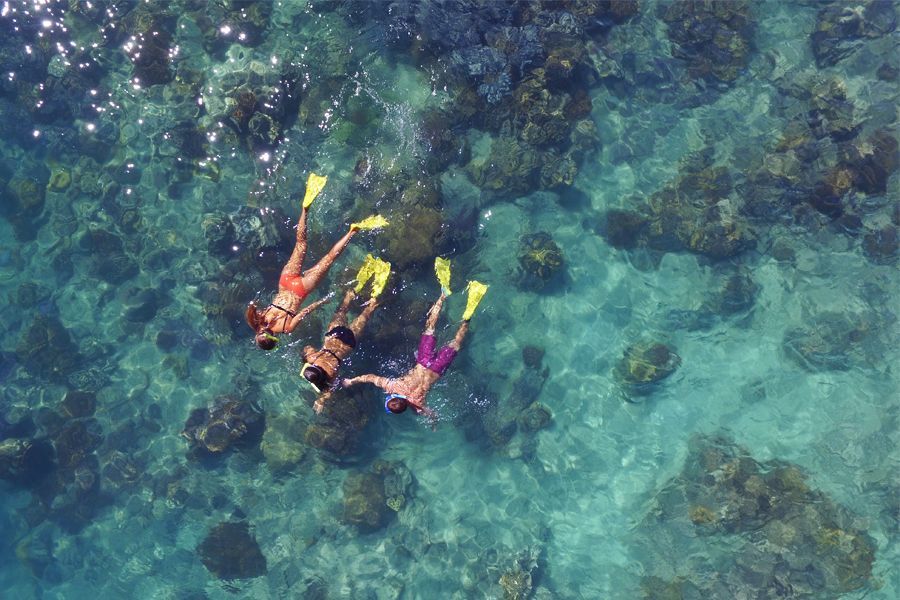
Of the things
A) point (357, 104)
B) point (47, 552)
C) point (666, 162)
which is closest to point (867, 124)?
point (666, 162)

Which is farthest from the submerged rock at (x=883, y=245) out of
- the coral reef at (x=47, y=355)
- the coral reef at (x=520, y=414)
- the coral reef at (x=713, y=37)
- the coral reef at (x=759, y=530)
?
the coral reef at (x=47, y=355)

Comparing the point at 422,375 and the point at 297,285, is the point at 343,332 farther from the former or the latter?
the point at 422,375

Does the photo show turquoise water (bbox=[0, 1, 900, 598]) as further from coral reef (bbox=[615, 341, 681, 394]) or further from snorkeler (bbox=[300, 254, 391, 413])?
snorkeler (bbox=[300, 254, 391, 413])

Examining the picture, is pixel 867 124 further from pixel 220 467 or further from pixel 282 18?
pixel 220 467

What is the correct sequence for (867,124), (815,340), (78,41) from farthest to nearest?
(78,41)
(867,124)
(815,340)

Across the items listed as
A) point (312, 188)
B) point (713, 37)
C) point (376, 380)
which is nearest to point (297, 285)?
point (312, 188)

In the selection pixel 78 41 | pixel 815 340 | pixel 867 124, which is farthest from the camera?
pixel 78 41

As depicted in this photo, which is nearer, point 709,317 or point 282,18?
point 709,317
